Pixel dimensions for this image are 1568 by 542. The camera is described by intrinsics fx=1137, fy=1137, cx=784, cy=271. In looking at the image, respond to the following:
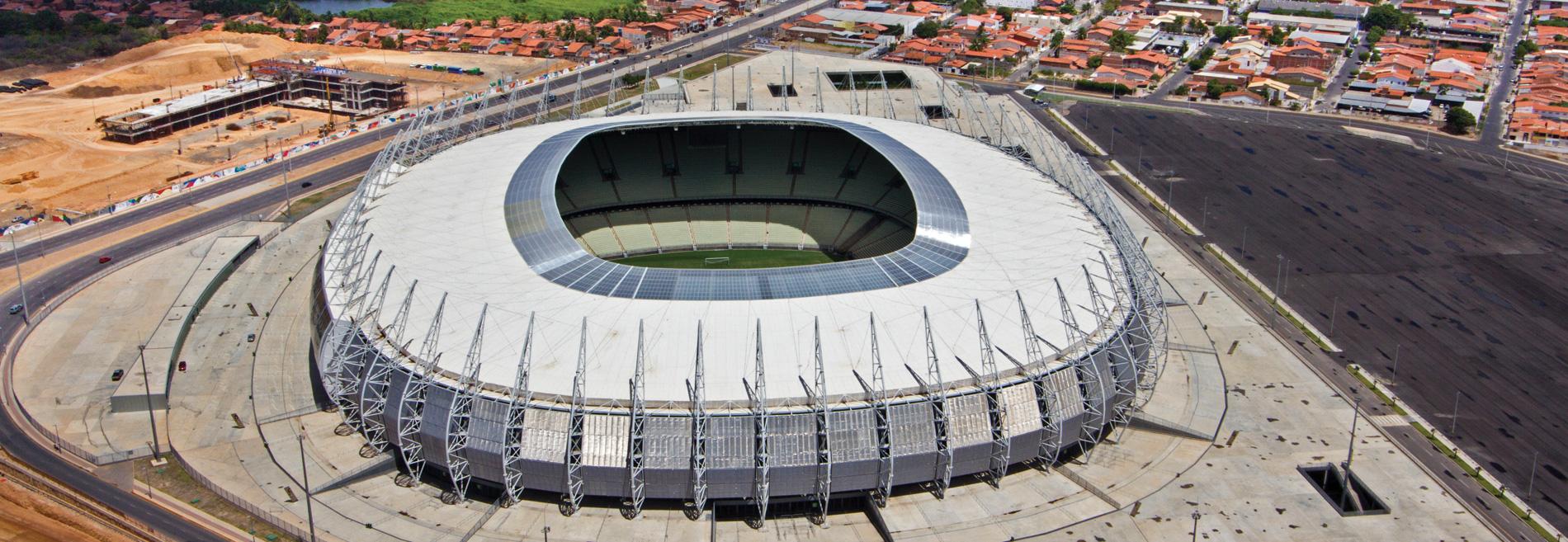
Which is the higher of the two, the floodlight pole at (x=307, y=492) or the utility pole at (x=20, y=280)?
the utility pole at (x=20, y=280)

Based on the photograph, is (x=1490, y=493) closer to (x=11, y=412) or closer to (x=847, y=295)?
(x=847, y=295)

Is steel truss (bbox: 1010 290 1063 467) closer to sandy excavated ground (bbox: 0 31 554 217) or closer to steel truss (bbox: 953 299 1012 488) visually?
steel truss (bbox: 953 299 1012 488)

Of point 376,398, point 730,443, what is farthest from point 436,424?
point 730,443

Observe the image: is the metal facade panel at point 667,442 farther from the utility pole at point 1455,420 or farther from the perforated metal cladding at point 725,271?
the utility pole at point 1455,420

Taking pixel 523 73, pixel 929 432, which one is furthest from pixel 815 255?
pixel 523 73

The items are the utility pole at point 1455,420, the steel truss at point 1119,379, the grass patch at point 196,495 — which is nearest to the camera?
the grass patch at point 196,495

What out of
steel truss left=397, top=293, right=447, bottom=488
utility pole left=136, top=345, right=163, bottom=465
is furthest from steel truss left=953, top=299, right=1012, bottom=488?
utility pole left=136, top=345, right=163, bottom=465

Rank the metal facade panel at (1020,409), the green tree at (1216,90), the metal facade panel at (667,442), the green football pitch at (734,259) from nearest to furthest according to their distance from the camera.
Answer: the metal facade panel at (667,442) → the metal facade panel at (1020,409) → the green football pitch at (734,259) → the green tree at (1216,90)

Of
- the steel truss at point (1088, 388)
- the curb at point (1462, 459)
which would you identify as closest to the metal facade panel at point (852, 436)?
the steel truss at point (1088, 388)
